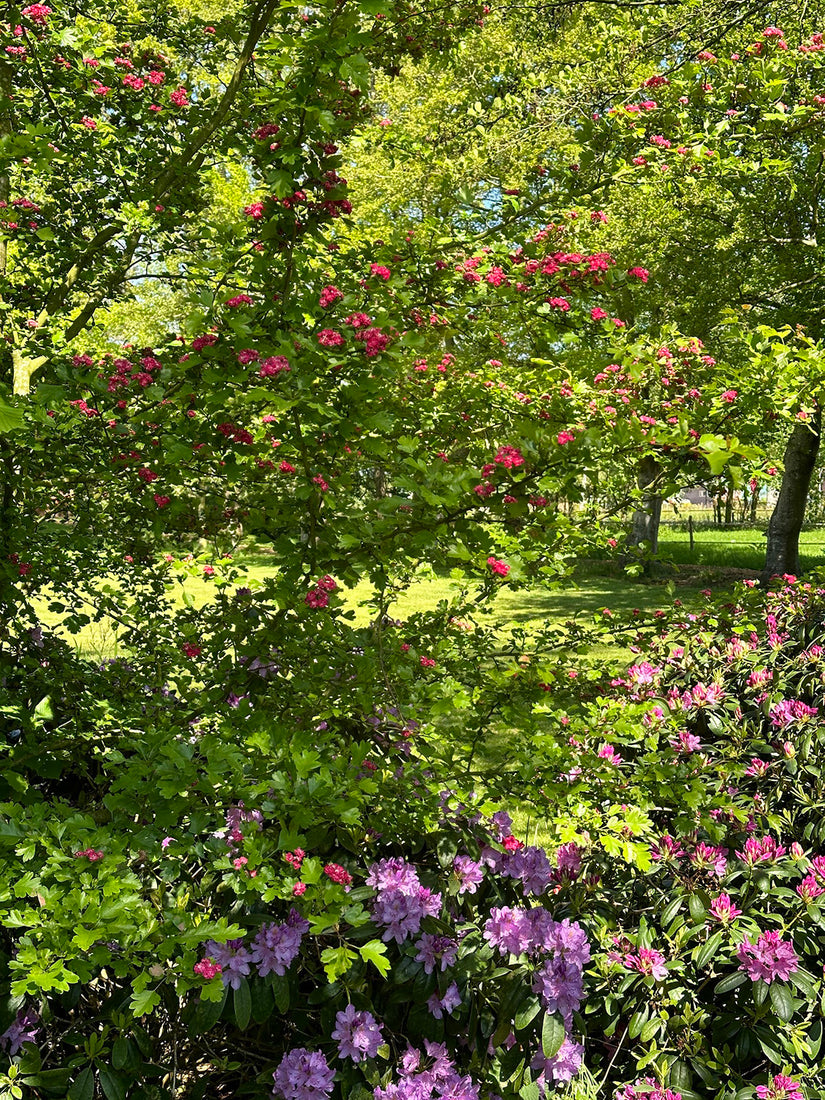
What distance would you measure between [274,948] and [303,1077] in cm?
26

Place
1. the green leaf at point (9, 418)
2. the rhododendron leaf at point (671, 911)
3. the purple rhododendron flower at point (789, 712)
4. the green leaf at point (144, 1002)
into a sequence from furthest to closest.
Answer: the purple rhododendron flower at point (789, 712), the rhododendron leaf at point (671, 911), the green leaf at point (144, 1002), the green leaf at point (9, 418)

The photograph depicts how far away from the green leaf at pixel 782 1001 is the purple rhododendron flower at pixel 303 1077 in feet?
3.48

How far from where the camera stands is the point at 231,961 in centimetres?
175

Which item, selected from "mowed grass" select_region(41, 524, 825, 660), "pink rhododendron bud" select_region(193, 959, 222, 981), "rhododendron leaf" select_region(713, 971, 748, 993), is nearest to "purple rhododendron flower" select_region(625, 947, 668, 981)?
"rhododendron leaf" select_region(713, 971, 748, 993)

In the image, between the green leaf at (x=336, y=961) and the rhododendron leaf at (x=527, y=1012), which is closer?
the green leaf at (x=336, y=961)

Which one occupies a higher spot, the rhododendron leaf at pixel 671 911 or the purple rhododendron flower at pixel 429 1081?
the rhododendron leaf at pixel 671 911

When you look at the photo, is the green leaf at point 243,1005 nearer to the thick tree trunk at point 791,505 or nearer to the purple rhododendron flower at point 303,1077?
the purple rhododendron flower at point 303,1077

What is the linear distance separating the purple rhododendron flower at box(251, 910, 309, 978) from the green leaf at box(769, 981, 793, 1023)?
1.15m

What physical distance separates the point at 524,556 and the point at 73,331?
102 inches

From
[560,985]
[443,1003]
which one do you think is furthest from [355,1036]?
[560,985]

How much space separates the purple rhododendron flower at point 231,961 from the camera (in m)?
1.75

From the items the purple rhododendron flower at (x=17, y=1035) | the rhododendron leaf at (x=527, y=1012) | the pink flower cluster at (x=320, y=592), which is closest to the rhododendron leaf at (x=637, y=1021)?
the rhododendron leaf at (x=527, y=1012)

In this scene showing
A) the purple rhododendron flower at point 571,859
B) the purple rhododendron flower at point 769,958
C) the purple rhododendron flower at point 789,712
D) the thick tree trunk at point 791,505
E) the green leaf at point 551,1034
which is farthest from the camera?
the thick tree trunk at point 791,505

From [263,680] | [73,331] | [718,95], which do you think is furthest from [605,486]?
[718,95]
